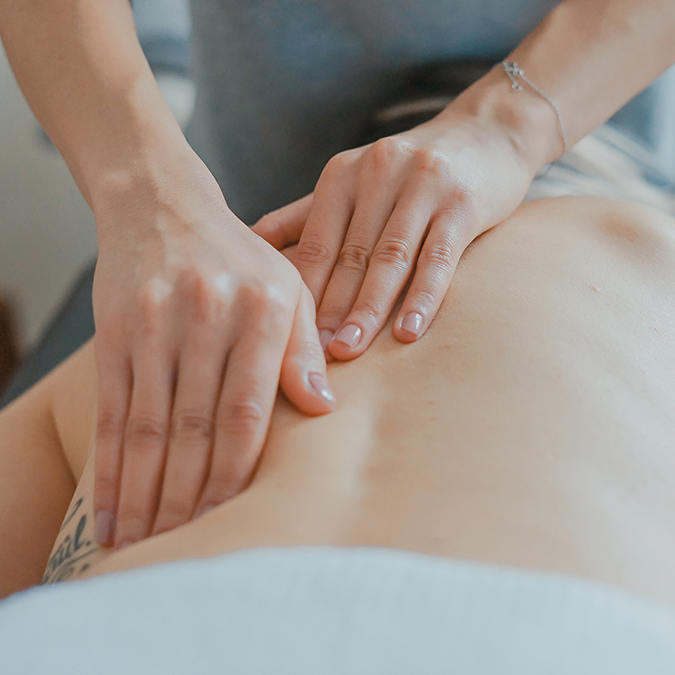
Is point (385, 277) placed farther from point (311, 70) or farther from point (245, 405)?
point (311, 70)

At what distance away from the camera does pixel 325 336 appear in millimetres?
685

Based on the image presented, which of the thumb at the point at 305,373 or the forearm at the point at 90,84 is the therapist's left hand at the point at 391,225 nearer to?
the thumb at the point at 305,373

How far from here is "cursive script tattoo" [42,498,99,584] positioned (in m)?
0.55

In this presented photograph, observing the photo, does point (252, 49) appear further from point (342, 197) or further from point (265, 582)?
point (265, 582)

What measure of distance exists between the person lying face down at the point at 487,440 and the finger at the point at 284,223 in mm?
231

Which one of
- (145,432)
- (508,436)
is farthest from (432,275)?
(145,432)

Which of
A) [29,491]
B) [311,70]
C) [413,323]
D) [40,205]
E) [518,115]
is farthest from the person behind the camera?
[40,205]

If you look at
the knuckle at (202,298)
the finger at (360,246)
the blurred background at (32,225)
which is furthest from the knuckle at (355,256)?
the blurred background at (32,225)

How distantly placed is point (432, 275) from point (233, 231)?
8.8 inches

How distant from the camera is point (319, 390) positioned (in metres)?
0.59

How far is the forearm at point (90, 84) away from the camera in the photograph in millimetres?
780

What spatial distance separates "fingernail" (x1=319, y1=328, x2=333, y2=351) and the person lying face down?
4 centimetres

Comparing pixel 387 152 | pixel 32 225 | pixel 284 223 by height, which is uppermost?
pixel 387 152

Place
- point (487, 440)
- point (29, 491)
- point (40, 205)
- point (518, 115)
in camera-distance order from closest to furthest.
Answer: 1. point (487, 440)
2. point (29, 491)
3. point (518, 115)
4. point (40, 205)
